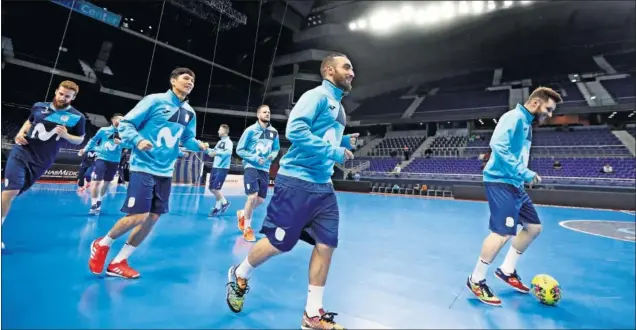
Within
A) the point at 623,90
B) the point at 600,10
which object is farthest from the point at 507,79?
the point at 600,10

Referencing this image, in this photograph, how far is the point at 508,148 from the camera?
9.54ft

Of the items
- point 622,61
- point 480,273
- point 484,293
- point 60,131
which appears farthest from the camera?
point 622,61

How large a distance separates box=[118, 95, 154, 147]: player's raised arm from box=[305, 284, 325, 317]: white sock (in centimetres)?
191

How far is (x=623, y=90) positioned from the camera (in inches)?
920

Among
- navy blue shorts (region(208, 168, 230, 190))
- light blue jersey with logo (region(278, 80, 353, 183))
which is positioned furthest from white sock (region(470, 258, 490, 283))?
navy blue shorts (region(208, 168, 230, 190))

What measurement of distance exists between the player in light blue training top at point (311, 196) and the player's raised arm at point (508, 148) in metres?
1.59

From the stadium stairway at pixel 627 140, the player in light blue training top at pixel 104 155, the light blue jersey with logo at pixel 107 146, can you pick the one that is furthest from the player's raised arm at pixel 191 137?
the stadium stairway at pixel 627 140

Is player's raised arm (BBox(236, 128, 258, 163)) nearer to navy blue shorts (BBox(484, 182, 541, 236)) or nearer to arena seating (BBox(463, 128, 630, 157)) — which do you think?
navy blue shorts (BBox(484, 182, 541, 236))

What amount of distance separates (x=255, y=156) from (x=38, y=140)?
2.60 m

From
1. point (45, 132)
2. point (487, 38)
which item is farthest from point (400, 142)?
point (45, 132)

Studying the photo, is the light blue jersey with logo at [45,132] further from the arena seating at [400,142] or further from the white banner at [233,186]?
the arena seating at [400,142]

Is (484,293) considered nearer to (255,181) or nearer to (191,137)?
(191,137)

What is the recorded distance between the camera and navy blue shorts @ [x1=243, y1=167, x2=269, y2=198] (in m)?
5.37

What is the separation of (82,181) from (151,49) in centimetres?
1788
